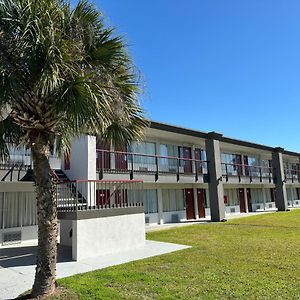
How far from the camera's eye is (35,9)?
6242mm

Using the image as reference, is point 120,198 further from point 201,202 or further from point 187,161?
point 201,202

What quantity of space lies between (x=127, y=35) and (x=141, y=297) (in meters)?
5.50

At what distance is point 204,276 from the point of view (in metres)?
7.99

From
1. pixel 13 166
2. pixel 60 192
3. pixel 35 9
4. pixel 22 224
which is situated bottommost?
pixel 22 224

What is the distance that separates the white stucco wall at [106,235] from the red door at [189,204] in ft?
42.3

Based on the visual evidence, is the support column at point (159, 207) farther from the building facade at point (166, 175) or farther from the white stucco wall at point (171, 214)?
the white stucco wall at point (171, 214)

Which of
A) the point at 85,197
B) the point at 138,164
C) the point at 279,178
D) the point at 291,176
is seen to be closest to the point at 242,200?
the point at 279,178

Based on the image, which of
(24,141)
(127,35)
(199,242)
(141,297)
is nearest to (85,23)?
(127,35)

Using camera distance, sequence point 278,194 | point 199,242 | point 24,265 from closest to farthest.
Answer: point 24,265, point 199,242, point 278,194

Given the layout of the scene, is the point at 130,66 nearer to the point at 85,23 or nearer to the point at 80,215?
the point at 85,23

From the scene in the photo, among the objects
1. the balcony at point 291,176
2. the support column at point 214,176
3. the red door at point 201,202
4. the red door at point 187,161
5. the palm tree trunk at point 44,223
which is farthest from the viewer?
the balcony at point 291,176

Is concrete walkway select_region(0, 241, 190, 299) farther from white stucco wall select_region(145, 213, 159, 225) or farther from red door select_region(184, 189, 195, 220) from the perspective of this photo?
red door select_region(184, 189, 195, 220)

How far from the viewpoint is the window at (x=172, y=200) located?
2378 cm

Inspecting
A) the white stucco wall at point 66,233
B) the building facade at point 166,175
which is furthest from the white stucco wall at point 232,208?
the white stucco wall at point 66,233
